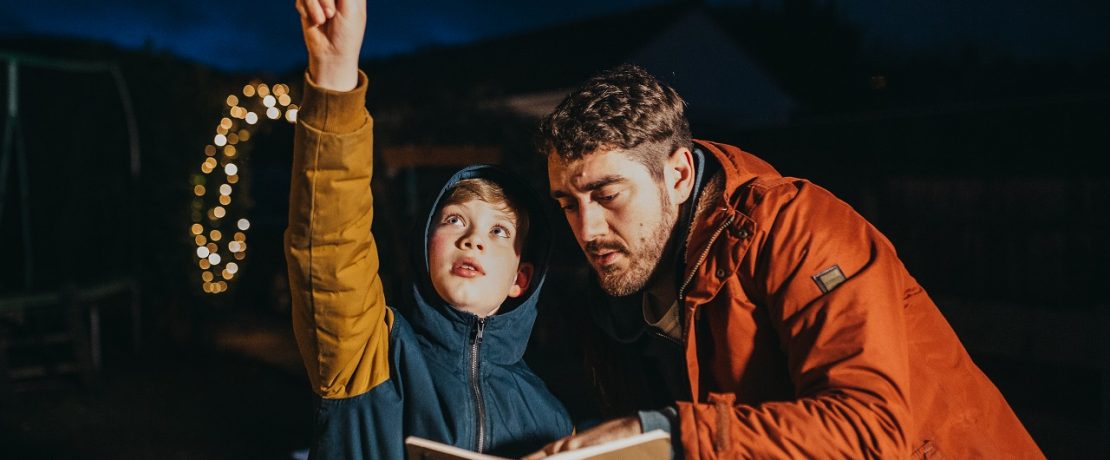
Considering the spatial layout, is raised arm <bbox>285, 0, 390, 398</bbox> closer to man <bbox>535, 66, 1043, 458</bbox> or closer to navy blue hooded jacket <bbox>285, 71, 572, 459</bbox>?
navy blue hooded jacket <bbox>285, 71, 572, 459</bbox>

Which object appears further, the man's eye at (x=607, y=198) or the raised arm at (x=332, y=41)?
the man's eye at (x=607, y=198)

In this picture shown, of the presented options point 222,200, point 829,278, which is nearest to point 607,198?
point 829,278

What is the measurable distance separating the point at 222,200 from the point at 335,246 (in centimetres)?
637

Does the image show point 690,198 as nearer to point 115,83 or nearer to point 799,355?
point 799,355

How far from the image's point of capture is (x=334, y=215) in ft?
5.50

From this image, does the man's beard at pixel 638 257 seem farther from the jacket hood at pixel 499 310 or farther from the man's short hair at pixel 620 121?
the jacket hood at pixel 499 310

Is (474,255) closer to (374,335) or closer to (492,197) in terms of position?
(492,197)

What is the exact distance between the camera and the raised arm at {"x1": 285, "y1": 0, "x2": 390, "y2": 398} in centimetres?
160

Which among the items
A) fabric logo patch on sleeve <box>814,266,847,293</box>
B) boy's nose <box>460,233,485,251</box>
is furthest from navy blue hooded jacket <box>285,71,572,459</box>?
fabric logo patch on sleeve <box>814,266,847,293</box>

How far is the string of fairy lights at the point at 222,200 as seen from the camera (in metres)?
7.43

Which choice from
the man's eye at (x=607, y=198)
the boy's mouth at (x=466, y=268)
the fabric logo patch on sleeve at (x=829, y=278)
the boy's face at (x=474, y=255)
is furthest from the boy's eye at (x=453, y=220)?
the fabric logo patch on sleeve at (x=829, y=278)

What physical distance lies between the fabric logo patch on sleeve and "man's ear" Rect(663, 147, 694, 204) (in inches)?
20.2

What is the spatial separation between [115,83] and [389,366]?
7.20 meters

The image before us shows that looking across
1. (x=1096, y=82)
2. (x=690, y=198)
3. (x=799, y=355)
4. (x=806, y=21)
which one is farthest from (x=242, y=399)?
(x=806, y=21)
